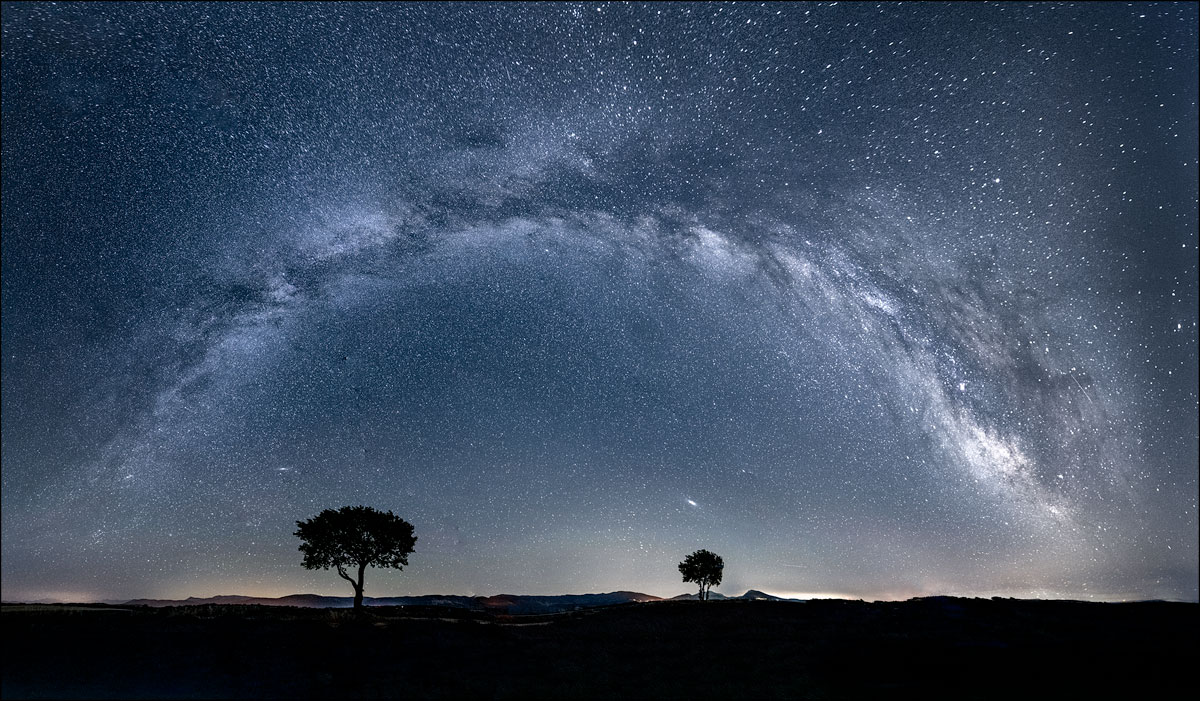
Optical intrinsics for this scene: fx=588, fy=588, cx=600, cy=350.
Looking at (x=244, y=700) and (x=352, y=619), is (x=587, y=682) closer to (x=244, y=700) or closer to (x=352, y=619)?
(x=244, y=700)

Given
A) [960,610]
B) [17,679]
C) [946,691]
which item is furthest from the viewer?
[960,610]

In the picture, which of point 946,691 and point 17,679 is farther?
point 946,691

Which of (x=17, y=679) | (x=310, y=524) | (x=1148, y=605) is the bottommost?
(x=1148, y=605)

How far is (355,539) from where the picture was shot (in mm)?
49469

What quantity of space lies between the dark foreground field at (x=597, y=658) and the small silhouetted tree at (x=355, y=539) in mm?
13449

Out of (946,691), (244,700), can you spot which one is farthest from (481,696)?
(946,691)

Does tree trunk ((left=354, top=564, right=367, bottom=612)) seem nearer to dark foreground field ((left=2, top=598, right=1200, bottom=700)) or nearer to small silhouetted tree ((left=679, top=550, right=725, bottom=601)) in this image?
dark foreground field ((left=2, top=598, right=1200, bottom=700))

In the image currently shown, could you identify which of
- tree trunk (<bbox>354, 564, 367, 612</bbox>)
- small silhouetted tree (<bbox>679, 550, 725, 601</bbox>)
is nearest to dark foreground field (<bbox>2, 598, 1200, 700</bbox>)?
tree trunk (<bbox>354, 564, 367, 612</bbox>)

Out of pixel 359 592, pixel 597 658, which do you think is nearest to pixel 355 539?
pixel 359 592

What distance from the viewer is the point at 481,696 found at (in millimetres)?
23672

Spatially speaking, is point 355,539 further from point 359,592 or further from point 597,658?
point 597,658

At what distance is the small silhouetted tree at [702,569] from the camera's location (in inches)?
2945

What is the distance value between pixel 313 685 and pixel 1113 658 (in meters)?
37.2

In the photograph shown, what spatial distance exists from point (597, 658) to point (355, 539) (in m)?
28.2
